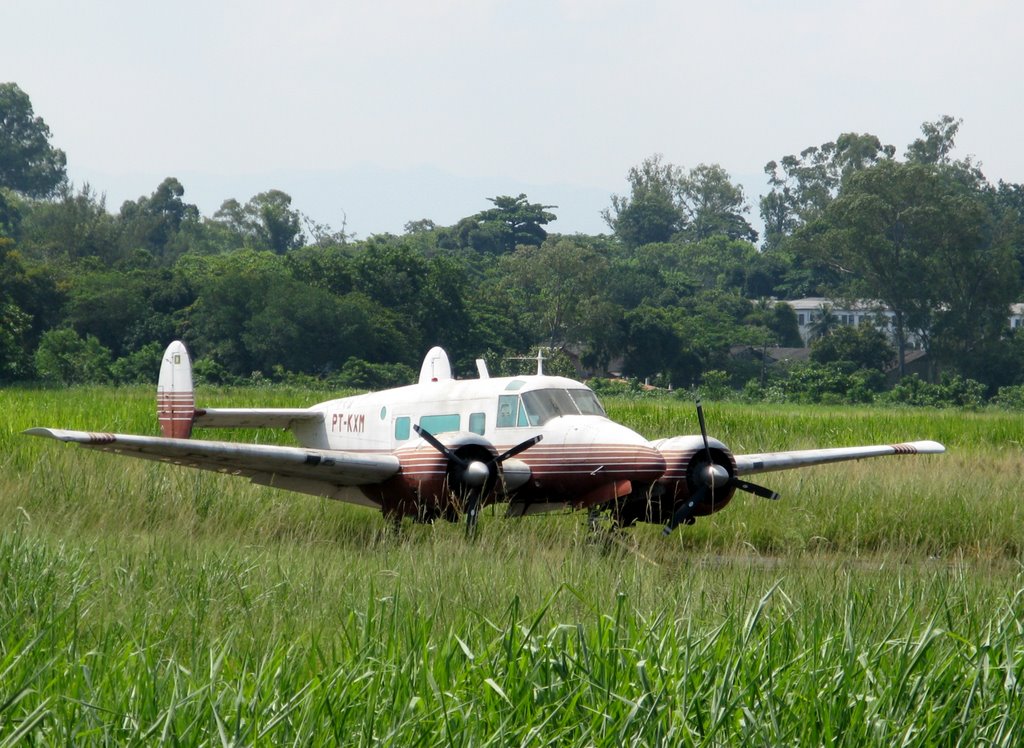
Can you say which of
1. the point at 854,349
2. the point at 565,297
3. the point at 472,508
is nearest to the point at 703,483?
the point at 472,508

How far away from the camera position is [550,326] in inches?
2584

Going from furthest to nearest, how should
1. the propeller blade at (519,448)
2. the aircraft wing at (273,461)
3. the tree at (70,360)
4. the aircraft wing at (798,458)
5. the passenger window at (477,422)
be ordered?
the tree at (70,360)
the aircraft wing at (798,458)
the passenger window at (477,422)
the propeller blade at (519,448)
the aircraft wing at (273,461)

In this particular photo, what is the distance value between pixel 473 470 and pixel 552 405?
3.96 ft

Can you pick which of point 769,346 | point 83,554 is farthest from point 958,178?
point 83,554

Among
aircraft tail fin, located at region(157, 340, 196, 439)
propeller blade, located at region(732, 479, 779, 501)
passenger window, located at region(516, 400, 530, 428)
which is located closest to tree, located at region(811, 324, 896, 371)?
aircraft tail fin, located at region(157, 340, 196, 439)

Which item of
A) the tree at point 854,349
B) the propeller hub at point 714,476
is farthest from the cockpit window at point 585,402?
the tree at point 854,349

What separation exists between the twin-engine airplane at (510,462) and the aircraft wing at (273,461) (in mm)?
12

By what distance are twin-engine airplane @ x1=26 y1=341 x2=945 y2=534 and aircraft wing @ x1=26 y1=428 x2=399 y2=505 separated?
0.01 metres

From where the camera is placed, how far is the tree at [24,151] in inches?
5054

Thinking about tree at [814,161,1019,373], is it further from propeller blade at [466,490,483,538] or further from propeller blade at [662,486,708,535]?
propeller blade at [466,490,483,538]

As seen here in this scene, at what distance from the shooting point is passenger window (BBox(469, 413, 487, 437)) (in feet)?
43.3

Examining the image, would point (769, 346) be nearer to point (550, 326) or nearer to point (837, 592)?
point (550, 326)

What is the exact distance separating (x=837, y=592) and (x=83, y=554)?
14.8 feet

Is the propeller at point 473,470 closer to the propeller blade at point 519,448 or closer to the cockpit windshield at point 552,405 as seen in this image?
the propeller blade at point 519,448
